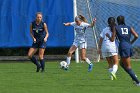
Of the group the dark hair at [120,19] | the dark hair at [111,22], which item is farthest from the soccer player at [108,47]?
the dark hair at [120,19]

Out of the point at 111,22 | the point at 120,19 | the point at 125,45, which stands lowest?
the point at 125,45

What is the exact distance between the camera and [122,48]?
12.2 m

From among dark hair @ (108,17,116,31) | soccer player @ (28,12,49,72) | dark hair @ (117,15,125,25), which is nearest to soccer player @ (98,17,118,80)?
dark hair @ (108,17,116,31)

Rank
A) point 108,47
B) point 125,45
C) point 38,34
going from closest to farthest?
point 125,45
point 108,47
point 38,34

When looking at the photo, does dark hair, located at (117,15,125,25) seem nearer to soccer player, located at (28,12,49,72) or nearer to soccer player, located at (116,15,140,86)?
soccer player, located at (116,15,140,86)

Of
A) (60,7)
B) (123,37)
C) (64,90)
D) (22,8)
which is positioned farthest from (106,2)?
(64,90)

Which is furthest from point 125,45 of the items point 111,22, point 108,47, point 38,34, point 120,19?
point 38,34

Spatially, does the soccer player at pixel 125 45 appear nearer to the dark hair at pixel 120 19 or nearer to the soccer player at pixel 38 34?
the dark hair at pixel 120 19

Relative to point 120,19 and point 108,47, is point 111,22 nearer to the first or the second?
point 108,47

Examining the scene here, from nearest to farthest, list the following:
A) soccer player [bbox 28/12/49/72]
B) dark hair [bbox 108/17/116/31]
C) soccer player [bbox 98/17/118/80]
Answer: dark hair [bbox 108/17/116/31], soccer player [bbox 98/17/118/80], soccer player [bbox 28/12/49/72]

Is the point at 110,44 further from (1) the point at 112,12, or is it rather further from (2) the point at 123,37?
(1) the point at 112,12

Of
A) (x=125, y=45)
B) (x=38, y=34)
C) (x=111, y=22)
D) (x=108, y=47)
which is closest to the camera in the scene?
(x=125, y=45)

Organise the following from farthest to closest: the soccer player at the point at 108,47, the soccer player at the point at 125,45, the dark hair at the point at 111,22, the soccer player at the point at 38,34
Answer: the soccer player at the point at 38,34, the soccer player at the point at 108,47, the dark hair at the point at 111,22, the soccer player at the point at 125,45

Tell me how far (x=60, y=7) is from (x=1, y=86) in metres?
13.2
